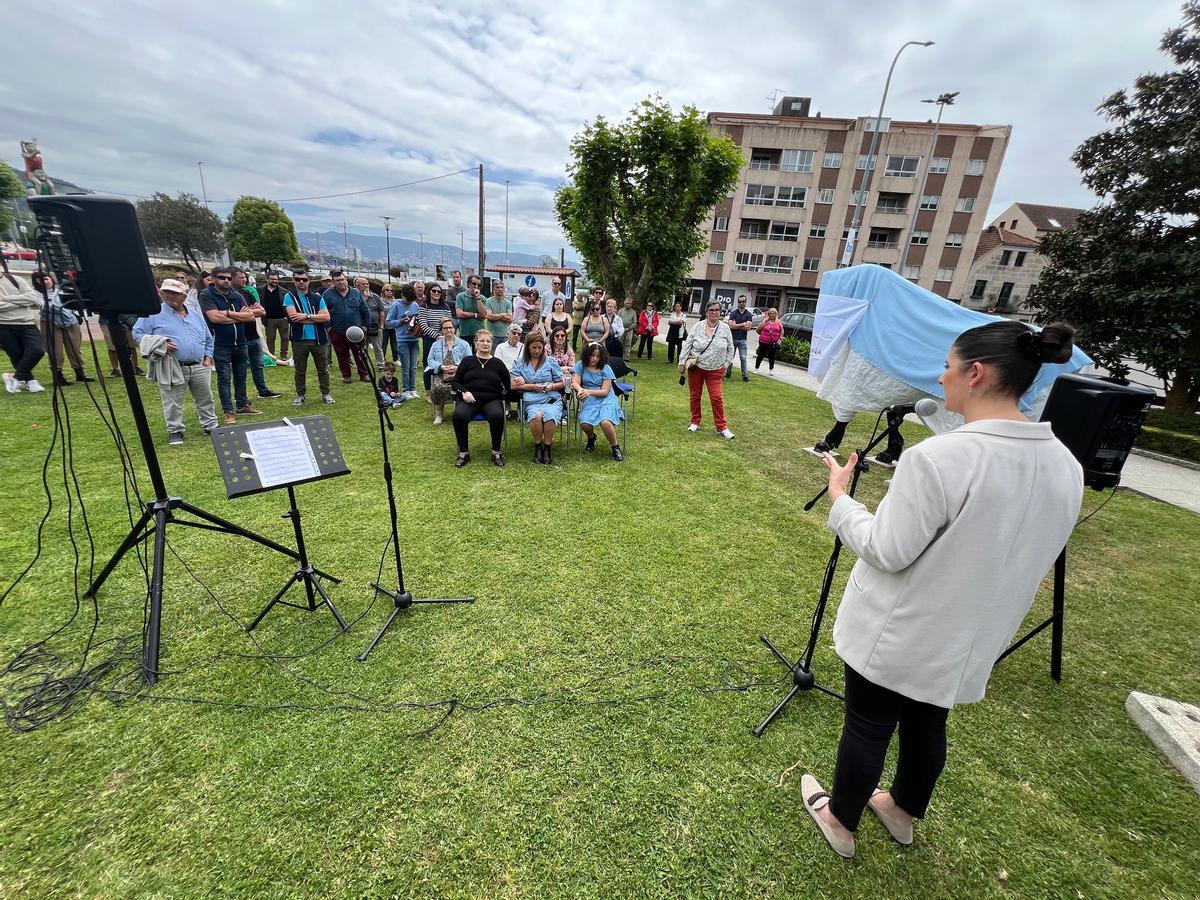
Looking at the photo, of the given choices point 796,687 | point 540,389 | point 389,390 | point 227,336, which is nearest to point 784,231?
point 389,390

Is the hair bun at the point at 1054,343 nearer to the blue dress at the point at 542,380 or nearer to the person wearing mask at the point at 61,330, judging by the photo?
the person wearing mask at the point at 61,330

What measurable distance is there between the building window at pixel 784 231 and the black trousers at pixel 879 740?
42.0 metres

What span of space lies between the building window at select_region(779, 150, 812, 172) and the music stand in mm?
42766

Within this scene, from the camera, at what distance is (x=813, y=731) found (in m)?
2.42

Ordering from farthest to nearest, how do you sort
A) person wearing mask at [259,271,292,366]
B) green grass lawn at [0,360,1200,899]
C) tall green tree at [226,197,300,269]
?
tall green tree at [226,197,300,269] < person wearing mask at [259,271,292,366] < green grass lawn at [0,360,1200,899]

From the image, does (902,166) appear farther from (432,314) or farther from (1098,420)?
(1098,420)

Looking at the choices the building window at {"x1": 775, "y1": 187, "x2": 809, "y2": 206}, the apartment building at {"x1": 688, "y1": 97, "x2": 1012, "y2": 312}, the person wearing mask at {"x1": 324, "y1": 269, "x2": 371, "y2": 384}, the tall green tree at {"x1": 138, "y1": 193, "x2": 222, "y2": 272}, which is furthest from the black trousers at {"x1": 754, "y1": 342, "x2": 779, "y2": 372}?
the tall green tree at {"x1": 138, "y1": 193, "x2": 222, "y2": 272}

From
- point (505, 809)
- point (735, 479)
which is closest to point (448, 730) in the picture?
point (505, 809)

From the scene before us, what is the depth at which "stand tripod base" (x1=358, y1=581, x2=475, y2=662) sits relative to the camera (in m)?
2.78

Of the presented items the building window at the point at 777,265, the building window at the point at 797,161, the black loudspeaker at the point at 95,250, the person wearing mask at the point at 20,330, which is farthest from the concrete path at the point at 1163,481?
the building window at the point at 797,161

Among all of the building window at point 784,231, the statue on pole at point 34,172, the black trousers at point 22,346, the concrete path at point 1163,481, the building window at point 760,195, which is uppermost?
the building window at point 760,195

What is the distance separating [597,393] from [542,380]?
689mm

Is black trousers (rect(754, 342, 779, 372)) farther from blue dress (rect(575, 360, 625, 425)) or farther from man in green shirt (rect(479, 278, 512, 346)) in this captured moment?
blue dress (rect(575, 360, 625, 425))

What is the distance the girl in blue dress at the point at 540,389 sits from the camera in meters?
5.64
